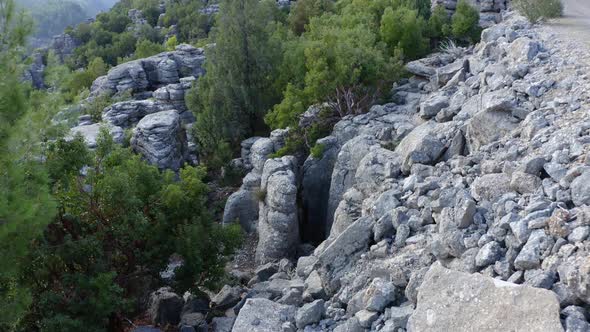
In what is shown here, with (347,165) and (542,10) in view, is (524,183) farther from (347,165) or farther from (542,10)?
(542,10)

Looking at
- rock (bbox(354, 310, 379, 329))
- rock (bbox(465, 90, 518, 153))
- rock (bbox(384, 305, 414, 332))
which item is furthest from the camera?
rock (bbox(465, 90, 518, 153))

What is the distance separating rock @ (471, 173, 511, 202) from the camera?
439 inches

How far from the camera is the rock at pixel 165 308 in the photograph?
1653cm

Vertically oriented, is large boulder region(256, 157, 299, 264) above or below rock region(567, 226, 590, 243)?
below

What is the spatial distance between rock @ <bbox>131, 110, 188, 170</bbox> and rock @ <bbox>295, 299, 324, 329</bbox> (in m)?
18.8

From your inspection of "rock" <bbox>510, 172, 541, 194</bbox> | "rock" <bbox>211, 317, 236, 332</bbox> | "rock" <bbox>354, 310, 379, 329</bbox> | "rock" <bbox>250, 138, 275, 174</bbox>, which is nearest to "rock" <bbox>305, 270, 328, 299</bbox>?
"rock" <bbox>354, 310, 379, 329</bbox>

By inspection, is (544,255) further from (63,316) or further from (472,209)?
(63,316)

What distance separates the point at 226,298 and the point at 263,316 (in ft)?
17.1

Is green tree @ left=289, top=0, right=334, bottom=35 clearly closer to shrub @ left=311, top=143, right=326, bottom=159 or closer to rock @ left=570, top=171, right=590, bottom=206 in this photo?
shrub @ left=311, top=143, right=326, bottom=159

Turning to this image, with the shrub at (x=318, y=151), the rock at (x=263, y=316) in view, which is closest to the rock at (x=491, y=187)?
the rock at (x=263, y=316)

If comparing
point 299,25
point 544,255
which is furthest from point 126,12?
point 544,255

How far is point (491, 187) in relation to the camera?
1131 cm

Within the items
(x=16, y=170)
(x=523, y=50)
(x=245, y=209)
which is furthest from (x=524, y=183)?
(x=245, y=209)

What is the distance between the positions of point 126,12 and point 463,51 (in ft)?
269
